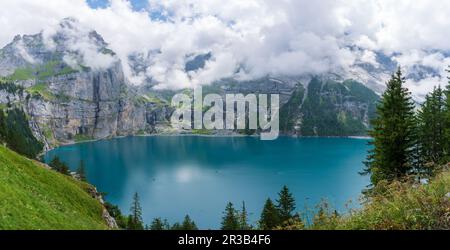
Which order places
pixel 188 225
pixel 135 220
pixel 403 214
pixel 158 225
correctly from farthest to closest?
pixel 158 225 → pixel 135 220 → pixel 188 225 → pixel 403 214

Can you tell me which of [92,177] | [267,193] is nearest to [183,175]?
[92,177]

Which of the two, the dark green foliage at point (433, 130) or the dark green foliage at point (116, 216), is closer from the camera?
the dark green foliage at point (433, 130)

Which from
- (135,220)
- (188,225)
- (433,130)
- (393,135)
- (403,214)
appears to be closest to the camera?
(403,214)

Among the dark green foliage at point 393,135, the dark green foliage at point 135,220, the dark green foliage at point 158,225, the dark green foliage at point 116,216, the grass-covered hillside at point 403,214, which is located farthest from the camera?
the dark green foliage at point 158,225

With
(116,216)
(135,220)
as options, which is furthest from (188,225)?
(116,216)

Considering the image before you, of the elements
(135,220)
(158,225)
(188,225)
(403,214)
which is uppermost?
(403,214)

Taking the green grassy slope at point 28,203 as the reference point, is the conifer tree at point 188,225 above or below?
below

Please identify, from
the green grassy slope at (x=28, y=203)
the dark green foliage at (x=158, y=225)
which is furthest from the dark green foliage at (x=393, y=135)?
the dark green foliage at (x=158, y=225)

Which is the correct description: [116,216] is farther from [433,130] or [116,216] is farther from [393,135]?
[433,130]

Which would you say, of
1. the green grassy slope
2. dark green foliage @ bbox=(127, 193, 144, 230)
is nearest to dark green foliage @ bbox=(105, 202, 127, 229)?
dark green foliage @ bbox=(127, 193, 144, 230)

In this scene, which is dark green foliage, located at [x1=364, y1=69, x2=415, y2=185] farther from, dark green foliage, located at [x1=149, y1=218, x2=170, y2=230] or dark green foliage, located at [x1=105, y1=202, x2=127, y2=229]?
dark green foliage, located at [x1=149, y1=218, x2=170, y2=230]

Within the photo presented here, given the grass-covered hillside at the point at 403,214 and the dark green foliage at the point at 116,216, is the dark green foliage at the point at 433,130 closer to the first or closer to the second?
the grass-covered hillside at the point at 403,214
